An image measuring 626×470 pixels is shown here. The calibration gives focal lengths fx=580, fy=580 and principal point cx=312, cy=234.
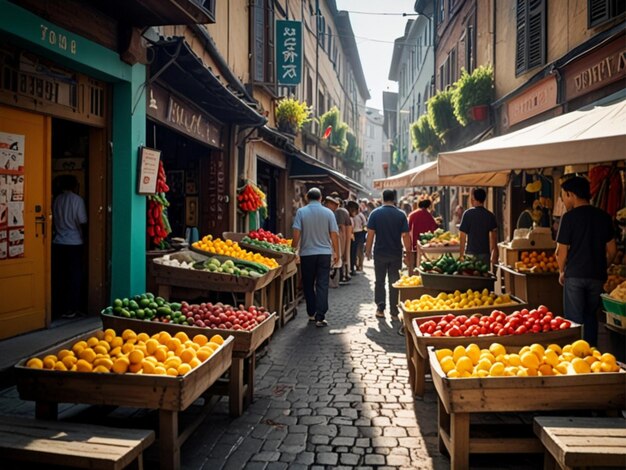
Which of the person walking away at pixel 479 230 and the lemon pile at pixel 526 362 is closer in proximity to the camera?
the lemon pile at pixel 526 362

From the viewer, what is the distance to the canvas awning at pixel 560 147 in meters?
4.61

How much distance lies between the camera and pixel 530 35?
490 inches

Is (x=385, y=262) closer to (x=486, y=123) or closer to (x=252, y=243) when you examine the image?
(x=252, y=243)

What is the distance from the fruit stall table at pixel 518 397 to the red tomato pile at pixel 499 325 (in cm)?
103

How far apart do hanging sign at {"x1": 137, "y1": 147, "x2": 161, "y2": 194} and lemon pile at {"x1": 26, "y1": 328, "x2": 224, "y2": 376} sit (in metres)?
3.18

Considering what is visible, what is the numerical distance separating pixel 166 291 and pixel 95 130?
220cm

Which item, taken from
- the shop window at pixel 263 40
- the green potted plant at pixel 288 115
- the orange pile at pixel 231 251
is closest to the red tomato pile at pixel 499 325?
the orange pile at pixel 231 251

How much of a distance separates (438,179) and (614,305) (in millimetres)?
4632

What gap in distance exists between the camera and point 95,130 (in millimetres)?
7203

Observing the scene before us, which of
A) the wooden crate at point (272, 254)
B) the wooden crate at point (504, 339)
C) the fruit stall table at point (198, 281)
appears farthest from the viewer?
the wooden crate at point (272, 254)

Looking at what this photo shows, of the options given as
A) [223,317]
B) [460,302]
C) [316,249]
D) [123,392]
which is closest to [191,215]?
[316,249]

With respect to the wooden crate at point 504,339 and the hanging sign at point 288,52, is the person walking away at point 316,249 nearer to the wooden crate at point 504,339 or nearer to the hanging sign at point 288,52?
the wooden crate at point 504,339

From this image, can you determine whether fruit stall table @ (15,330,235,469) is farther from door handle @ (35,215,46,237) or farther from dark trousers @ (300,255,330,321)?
dark trousers @ (300,255,330,321)

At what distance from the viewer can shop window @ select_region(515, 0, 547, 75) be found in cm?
1180
